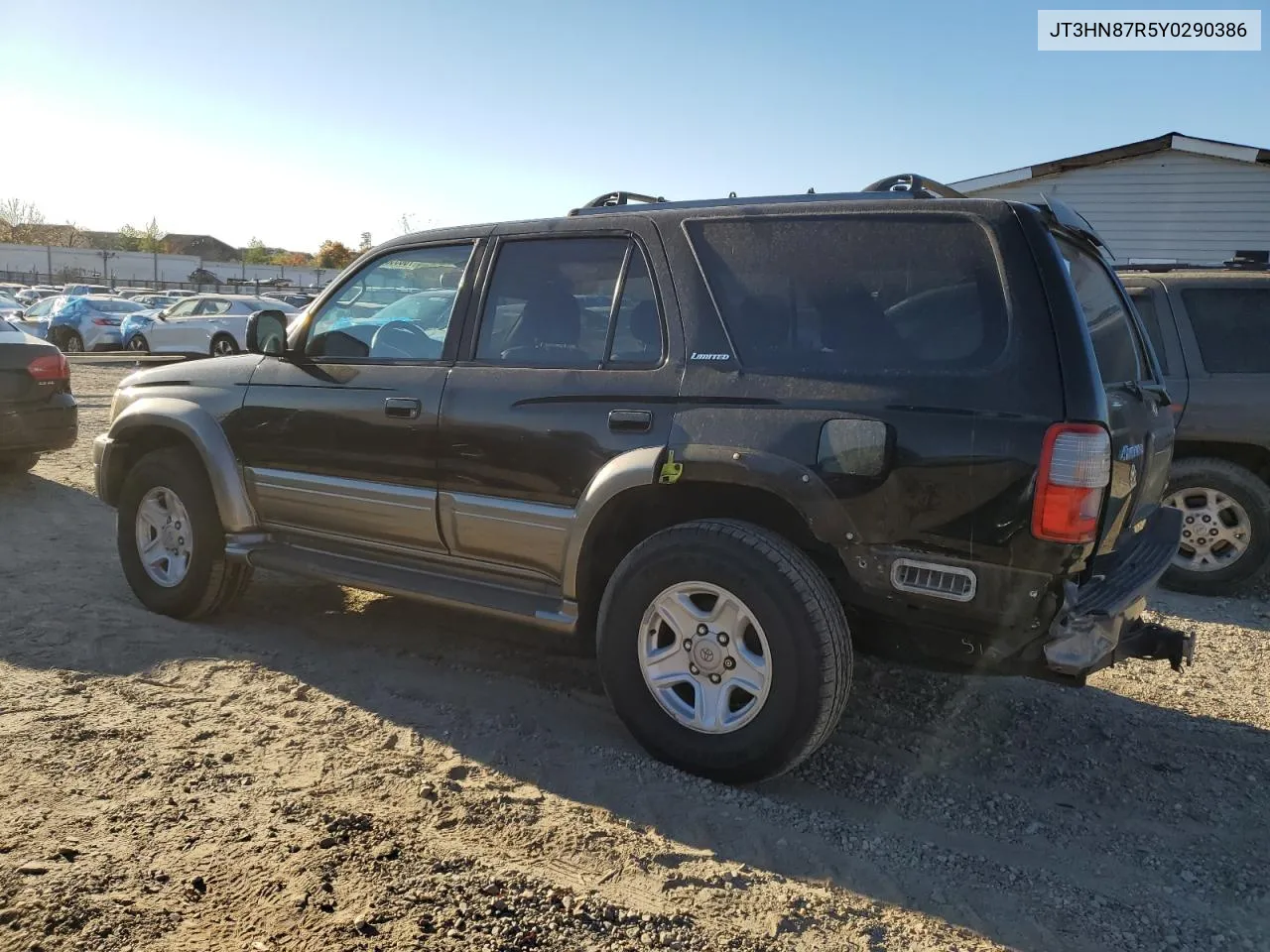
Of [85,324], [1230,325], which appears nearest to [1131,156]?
[1230,325]

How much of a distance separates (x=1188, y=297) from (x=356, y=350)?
5.28 m

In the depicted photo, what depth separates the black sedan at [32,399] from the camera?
7.50 m

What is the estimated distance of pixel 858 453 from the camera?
2971mm

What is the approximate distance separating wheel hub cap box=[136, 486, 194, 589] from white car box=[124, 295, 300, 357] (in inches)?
709

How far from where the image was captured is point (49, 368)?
7.78 m

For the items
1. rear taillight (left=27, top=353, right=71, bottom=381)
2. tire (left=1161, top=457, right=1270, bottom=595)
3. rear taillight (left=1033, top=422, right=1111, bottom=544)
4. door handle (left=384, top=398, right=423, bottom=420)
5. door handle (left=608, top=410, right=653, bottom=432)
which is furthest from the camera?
rear taillight (left=27, top=353, right=71, bottom=381)

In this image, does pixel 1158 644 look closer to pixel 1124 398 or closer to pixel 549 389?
pixel 1124 398

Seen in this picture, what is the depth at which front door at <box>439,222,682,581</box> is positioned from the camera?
3.47 metres

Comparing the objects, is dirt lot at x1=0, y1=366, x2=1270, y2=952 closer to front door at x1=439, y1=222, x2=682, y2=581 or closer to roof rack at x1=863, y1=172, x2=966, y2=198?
front door at x1=439, y1=222, x2=682, y2=581

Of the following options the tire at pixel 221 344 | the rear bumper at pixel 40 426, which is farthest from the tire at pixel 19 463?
the tire at pixel 221 344

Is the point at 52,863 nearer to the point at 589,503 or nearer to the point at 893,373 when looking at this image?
the point at 589,503

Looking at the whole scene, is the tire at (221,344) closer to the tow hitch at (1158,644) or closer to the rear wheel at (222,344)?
the rear wheel at (222,344)

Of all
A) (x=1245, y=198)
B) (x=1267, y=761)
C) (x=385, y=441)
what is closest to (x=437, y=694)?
(x=385, y=441)

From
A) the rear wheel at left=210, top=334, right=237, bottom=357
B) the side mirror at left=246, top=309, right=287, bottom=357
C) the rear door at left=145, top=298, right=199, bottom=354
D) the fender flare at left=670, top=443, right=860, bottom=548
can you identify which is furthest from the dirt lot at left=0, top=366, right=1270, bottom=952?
the rear door at left=145, top=298, right=199, bottom=354
